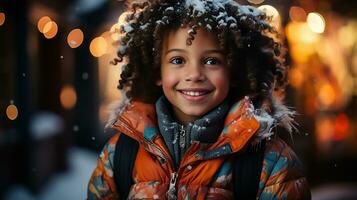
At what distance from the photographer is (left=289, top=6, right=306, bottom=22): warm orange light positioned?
5195 millimetres

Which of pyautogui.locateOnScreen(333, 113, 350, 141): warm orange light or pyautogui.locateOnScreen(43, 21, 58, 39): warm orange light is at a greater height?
pyautogui.locateOnScreen(43, 21, 58, 39): warm orange light

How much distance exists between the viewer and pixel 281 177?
1.78 m

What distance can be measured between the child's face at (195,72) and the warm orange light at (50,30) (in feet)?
14.9

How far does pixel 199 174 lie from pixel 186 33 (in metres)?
0.46

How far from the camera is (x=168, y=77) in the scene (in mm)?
1861

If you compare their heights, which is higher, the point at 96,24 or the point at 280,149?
the point at 96,24

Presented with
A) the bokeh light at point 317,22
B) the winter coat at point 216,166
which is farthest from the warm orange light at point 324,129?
the winter coat at point 216,166

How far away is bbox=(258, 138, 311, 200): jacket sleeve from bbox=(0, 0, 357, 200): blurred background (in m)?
2.91

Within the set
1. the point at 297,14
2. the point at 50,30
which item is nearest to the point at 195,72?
the point at 297,14

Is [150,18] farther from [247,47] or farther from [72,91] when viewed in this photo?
[72,91]

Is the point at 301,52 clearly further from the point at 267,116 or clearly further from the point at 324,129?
the point at 267,116

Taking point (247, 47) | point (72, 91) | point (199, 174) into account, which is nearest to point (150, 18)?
point (247, 47)

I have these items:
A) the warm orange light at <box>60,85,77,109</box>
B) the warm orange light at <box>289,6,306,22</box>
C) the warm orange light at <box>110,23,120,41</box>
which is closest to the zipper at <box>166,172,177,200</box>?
the warm orange light at <box>110,23,120,41</box>

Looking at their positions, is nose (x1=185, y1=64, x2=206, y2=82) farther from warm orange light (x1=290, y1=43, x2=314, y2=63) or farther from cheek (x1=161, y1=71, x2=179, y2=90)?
warm orange light (x1=290, y1=43, x2=314, y2=63)
